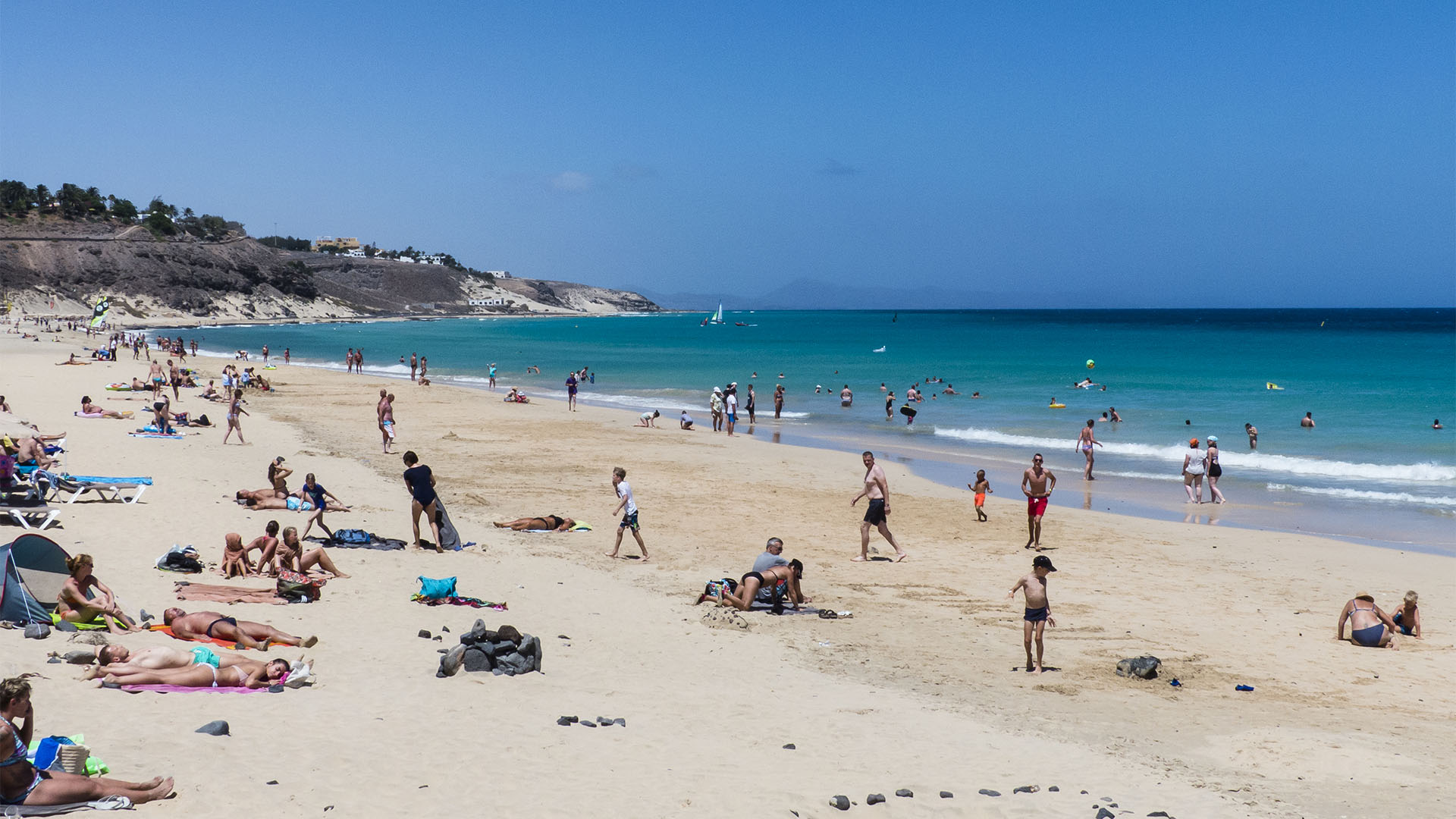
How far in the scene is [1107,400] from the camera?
4250cm

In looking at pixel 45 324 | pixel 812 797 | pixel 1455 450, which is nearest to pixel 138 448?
pixel 812 797

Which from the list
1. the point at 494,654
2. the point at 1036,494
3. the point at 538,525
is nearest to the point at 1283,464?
the point at 1036,494

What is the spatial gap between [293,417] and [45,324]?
64796mm

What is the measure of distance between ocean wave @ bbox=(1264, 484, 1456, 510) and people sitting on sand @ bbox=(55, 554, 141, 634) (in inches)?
822

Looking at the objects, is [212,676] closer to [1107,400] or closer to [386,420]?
[386,420]

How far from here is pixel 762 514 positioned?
1730cm

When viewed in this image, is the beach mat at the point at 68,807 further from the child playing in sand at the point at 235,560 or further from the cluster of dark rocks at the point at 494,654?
the child playing in sand at the point at 235,560

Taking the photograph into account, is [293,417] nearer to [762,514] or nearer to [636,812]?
[762,514]

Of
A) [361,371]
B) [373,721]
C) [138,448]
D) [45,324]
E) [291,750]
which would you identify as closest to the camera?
[291,750]

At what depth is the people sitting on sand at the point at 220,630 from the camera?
8625 mm

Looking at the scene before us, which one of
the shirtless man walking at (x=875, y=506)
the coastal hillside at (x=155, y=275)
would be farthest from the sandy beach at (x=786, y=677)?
the coastal hillside at (x=155, y=275)

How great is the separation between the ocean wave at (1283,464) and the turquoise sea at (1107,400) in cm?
9

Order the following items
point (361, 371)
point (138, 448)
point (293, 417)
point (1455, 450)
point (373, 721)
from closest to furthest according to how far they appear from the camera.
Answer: point (373, 721)
point (138, 448)
point (1455, 450)
point (293, 417)
point (361, 371)

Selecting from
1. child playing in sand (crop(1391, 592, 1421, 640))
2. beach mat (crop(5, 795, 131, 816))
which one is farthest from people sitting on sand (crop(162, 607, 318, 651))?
child playing in sand (crop(1391, 592, 1421, 640))
